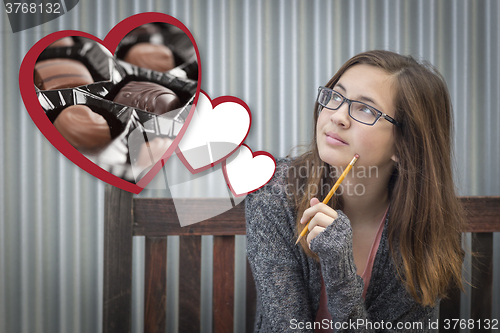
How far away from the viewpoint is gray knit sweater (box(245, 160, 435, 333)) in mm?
691

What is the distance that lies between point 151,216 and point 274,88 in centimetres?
55

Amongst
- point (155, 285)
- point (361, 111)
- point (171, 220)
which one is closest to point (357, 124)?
point (361, 111)

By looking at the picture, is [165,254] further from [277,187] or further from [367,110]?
[367,110]

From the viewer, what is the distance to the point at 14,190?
1.02m

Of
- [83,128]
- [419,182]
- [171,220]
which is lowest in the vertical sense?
[171,220]

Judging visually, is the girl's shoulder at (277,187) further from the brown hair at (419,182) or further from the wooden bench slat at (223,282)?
the wooden bench slat at (223,282)

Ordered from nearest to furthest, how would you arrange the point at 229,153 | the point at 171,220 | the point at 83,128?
the point at 83,128 < the point at 229,153 < the point at 171,220

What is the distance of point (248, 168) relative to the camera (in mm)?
750

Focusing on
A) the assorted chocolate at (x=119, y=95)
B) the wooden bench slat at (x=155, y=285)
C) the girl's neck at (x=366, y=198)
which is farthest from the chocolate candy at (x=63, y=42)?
the girl's neck at (x=366, y=198)

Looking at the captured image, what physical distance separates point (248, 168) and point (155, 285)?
39 cm

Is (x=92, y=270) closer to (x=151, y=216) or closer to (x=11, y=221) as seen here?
(x=11, y=221)

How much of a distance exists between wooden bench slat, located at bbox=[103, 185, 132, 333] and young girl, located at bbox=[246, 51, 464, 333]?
30 cm

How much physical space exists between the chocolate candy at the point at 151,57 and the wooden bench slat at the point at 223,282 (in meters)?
0.45

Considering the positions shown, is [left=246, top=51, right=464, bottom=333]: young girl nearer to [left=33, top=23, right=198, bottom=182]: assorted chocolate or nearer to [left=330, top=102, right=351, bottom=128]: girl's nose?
[left=330, top=102, right=351, bottom=128]: girl's nose
